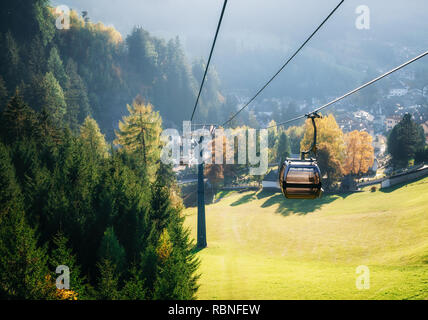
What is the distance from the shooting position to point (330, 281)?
19.1m

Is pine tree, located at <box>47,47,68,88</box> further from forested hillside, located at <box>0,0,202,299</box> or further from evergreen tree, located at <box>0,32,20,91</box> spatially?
evergreen tree, located at <box>0,32,20,91</box>

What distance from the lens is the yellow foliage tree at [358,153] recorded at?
55.4 metres

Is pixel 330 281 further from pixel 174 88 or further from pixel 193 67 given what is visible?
pixel 193 67

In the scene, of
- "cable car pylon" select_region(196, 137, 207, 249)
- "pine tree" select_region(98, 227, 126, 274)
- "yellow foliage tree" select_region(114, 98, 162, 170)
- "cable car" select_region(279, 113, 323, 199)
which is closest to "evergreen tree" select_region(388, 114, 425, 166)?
"yellow foliage tree" select_region(114, 98, 162, 170)

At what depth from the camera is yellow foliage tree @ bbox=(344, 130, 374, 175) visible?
55406mm

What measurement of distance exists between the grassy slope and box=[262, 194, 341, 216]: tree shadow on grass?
0.50ft

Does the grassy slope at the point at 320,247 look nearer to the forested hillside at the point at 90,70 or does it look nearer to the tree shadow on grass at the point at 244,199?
the tree shadow on grass at the point at 244,199

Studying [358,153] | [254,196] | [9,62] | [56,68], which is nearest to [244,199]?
[254,196]

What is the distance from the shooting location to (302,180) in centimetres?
1120

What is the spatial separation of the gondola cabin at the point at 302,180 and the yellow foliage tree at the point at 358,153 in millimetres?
49054

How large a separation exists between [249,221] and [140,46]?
10401 cm

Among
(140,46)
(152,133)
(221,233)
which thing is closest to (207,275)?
(221,233)

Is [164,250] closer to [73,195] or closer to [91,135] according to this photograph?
[73,195]

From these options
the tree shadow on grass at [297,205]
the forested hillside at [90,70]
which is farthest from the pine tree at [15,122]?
the tree shadow on grass at [297,205]
